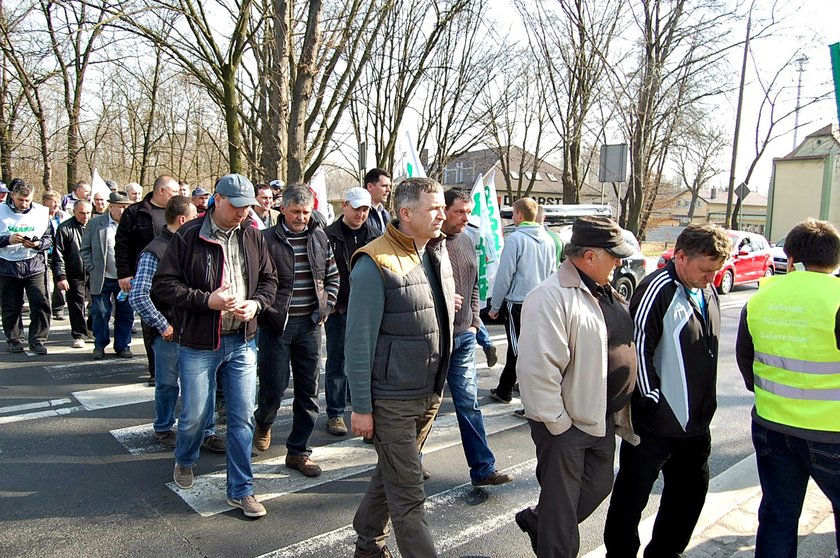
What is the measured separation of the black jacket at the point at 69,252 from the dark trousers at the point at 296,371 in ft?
17.0

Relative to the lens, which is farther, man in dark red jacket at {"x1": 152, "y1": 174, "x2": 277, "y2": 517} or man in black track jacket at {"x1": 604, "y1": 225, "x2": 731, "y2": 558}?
man in dark red jacket at {"x1": 152, "y1": 174, "x2": 277, "y2": 517}

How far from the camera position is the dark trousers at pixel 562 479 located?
2758mm

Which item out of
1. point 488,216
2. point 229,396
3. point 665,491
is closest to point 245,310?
point 229,396

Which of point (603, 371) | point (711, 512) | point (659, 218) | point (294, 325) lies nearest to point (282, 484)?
point (294, 325)

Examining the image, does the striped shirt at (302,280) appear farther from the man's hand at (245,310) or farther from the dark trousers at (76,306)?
the dark trousers at (76,306)

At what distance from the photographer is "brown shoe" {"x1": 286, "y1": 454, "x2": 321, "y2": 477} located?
14.3ft

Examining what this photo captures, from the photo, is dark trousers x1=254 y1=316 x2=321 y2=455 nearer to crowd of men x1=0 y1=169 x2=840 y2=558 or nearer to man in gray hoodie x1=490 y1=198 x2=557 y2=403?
crowd of men x1=0 y1=169 x2=840 y2=558

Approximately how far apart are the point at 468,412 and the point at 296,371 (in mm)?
1350

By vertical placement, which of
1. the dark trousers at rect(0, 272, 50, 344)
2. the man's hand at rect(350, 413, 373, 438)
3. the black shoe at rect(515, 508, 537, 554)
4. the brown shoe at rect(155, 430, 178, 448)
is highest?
the man's hand at rect(350, 413, 373, 438)

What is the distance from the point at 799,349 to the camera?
8.70ft

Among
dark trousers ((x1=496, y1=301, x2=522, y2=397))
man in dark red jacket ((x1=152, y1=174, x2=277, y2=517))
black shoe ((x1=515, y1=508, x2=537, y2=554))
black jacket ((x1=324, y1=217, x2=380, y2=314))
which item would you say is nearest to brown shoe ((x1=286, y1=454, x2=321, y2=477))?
Result: man in dark red jacket ((x1=152, y1=174, x2=277, y2=517))

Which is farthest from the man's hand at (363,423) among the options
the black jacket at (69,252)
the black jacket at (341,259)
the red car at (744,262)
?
the red car at (744,262)

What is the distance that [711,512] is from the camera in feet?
12.5

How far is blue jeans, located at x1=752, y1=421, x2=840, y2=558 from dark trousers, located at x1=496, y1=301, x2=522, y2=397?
2658 millimetres
